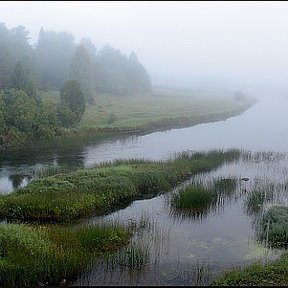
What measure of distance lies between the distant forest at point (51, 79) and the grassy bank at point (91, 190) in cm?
2262

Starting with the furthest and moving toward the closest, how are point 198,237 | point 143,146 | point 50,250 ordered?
point 143,146
point 198,237
point 50,250

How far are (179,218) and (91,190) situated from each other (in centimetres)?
717

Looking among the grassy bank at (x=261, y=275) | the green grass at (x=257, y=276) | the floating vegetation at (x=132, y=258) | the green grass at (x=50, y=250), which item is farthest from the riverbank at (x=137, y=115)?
the green grass at (x=257, y=276)

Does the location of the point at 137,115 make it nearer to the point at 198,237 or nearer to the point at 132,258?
the point at 198,237

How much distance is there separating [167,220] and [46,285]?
38.4ft

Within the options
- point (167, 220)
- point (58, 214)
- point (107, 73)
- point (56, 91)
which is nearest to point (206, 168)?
point (167, 220)

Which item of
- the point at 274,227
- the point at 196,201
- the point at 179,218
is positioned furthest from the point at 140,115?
the point at 274,227

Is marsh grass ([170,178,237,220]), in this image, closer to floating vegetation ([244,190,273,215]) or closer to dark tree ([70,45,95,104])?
floating vegetation ([244,190,273,215])

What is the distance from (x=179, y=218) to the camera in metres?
28.8

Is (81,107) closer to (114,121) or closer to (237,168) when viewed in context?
(114,121)

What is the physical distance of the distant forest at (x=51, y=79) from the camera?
59.6m

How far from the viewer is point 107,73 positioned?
12525cm

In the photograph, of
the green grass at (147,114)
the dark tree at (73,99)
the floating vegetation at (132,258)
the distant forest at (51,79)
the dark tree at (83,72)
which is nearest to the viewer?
the floating vegetation at (132,258)

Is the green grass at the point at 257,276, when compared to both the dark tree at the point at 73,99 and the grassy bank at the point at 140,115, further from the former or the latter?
the dark tree at the point at 73,99
